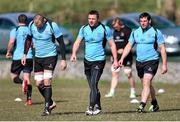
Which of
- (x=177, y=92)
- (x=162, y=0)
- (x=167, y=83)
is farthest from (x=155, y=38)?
(x=162, y=0)

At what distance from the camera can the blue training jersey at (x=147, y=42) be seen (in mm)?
16203

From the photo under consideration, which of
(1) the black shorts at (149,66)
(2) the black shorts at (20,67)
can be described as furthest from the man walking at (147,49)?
(2) the black shorts at (20,67)

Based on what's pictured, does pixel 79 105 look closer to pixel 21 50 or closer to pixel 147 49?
pixel 21 50

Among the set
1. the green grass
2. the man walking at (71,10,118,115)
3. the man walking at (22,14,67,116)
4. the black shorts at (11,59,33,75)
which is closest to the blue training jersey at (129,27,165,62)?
the man walking at (71,10,118,115)

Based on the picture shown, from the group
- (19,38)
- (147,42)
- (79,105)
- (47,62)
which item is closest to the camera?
(47,62)

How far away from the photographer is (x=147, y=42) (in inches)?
639

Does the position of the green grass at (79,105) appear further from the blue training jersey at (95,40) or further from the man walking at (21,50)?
the blue training jersey at (95,40)

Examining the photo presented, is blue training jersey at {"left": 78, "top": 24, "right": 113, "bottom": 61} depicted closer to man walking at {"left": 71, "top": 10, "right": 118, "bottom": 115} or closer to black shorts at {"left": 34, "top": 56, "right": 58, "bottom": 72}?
man walking at {"left": 71, "top": 10, "right": 118, "bottom": 115}

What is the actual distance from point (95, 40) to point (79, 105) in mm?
2781

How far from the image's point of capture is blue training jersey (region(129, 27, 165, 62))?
1620cm

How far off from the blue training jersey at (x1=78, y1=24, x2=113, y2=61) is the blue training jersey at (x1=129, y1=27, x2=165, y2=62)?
59cm

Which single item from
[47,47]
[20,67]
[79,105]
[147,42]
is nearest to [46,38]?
[47,47]

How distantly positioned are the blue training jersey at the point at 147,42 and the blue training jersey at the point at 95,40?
0.59 m

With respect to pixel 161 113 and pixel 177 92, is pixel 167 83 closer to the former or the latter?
pixel 177 92
